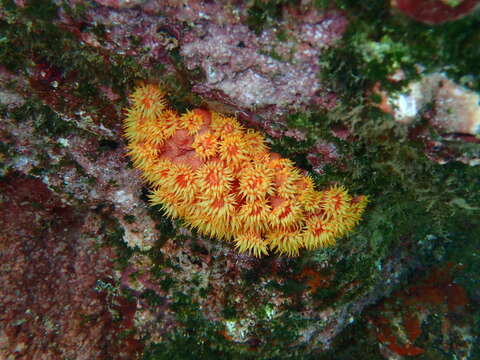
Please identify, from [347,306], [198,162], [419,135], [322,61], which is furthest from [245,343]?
[322,61]

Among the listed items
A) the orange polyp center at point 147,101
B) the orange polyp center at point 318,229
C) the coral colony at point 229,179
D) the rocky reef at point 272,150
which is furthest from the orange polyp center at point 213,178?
the orange polyp center at point 318,229

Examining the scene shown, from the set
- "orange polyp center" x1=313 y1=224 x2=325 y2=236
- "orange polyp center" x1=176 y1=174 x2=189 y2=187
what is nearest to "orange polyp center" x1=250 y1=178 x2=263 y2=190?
"orange polyp center" x1=176 y1=174 x2=189 y2=187

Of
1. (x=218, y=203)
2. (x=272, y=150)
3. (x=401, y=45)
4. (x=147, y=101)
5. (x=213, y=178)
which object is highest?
(x=401, y=45)

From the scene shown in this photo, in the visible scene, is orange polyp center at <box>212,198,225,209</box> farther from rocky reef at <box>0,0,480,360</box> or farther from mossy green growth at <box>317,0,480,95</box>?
mossy green growth at <box>317,0,480,95</box>

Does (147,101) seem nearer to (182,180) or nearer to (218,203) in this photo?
(182,180)

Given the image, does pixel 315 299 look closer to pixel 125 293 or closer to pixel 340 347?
pixel 340 347

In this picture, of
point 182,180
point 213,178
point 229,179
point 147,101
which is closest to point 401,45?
point 229,179
